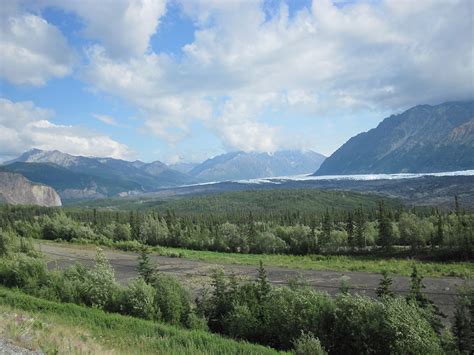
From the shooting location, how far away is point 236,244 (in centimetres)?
8706

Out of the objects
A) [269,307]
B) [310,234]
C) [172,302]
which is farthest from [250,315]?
[310,234]

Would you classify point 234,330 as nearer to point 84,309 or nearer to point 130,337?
point 130,337

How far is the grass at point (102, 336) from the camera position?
1518 centimetres

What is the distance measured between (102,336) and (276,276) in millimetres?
34481

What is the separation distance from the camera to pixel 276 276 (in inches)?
2025

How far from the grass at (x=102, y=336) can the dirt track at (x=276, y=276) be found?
8.66m

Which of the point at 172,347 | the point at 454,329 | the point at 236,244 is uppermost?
the point at 454,329

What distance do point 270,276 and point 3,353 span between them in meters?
41.4

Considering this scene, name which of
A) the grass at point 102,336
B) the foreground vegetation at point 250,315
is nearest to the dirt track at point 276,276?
the foreground vegetation at point 250,315

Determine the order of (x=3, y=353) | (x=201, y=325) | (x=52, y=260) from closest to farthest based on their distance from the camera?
(x=3, y=353)
(x=201, y=325)
(x=52, y=260)

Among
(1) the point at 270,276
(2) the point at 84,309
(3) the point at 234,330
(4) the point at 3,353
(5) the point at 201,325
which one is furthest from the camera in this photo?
(1) the point at 270,276

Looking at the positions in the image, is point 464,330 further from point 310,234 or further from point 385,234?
point 310,234

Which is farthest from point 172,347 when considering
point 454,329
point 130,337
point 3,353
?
point 454,329

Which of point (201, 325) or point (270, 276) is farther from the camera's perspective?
point (270, 276)
